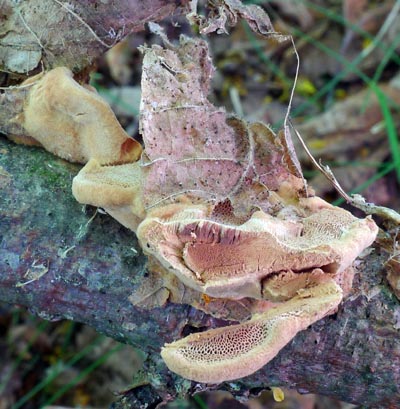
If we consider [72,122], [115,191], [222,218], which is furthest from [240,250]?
[72,122]

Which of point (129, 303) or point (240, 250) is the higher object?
point (240, 250)

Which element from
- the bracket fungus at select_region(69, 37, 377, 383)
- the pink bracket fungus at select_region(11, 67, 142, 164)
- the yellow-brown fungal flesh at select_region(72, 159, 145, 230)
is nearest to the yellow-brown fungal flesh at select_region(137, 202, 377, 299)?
the bracket fungus at select_region(69, 37, 377, 383)

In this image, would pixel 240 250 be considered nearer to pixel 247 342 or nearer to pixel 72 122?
pixel 247 342

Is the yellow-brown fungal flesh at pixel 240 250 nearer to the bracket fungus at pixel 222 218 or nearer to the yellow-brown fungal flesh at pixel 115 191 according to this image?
the bracket fungus at pixel 222 218

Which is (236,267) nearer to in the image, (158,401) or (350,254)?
(350,254)

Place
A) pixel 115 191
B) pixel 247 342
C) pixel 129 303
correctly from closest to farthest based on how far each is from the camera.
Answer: pixel 247 342 < pixel 115 191 < pixel 129 303

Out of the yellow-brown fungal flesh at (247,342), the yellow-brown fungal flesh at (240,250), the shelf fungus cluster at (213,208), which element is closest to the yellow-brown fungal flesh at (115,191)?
the shelf fungus cluster at (213,208)

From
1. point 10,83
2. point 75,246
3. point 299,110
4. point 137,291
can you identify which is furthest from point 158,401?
Result: point 299,110
